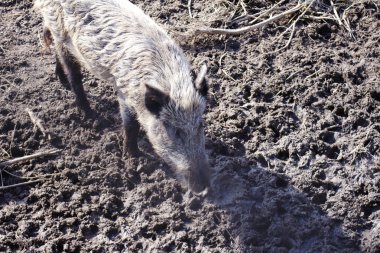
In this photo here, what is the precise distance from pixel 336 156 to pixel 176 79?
155 cm

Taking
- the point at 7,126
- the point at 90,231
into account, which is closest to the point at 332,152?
the point at 90,231

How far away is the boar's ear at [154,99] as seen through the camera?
465 centimetres

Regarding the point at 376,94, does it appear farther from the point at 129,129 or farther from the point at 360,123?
the point at 129,129

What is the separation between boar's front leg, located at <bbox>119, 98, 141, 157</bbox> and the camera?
5.24 m

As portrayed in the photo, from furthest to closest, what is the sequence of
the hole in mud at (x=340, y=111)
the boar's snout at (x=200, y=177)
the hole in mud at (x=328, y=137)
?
the hole in mud at (x=340, y=111) → the hole in mud at (x=328, y=137) → the boar's snout at (x=200, y=177)

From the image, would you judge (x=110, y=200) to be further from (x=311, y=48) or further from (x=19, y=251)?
(x=311, y=48)

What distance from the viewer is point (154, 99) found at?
185 inches

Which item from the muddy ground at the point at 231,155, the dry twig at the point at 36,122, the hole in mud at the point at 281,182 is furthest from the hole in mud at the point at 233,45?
the dry twig at the point at 36,122

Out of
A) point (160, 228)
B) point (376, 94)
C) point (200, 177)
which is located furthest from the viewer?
point (376, 94)

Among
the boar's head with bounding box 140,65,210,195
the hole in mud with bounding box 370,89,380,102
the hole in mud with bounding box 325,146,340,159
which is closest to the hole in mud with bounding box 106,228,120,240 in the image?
the boar's head with bounding box 140,65,210,195

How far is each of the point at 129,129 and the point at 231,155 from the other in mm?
903

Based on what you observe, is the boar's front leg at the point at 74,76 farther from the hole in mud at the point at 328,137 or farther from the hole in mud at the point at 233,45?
the hole in mud at the point at 328,137

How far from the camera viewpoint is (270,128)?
549 centimetres

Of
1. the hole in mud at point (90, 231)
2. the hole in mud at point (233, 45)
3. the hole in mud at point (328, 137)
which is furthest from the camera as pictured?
the hole in mud at point (233, 45)
